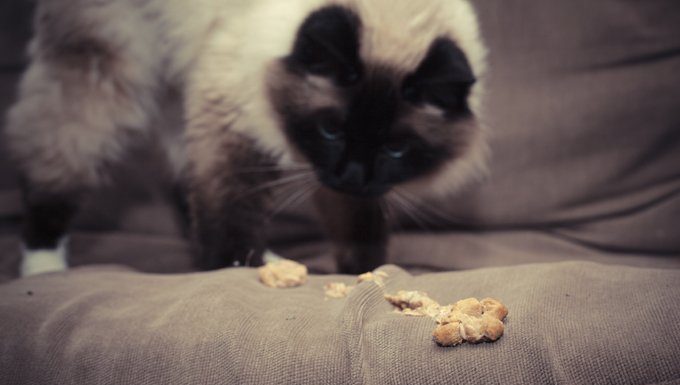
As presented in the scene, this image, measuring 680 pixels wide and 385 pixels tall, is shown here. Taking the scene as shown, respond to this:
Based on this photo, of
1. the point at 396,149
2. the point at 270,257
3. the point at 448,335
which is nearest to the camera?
the point at 448,335

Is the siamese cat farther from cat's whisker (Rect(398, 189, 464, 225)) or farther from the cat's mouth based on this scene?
cat's whisker (Rect(398, 189, 464, 225))

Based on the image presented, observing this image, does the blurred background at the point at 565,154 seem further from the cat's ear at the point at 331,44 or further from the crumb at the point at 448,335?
the crumb at the point at 448,335

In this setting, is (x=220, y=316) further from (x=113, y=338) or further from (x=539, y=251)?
(x=539, y=251)

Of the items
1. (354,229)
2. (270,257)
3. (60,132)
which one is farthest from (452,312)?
(60,132)

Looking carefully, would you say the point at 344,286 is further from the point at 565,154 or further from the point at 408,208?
the point at 565,154

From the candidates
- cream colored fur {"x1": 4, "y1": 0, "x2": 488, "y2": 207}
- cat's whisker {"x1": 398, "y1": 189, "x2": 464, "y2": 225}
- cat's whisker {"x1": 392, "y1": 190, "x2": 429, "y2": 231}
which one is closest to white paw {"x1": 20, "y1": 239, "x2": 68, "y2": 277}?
cream colored fur {"x1": 4, "y1": 0, "x2": 488, "y2": 207}
